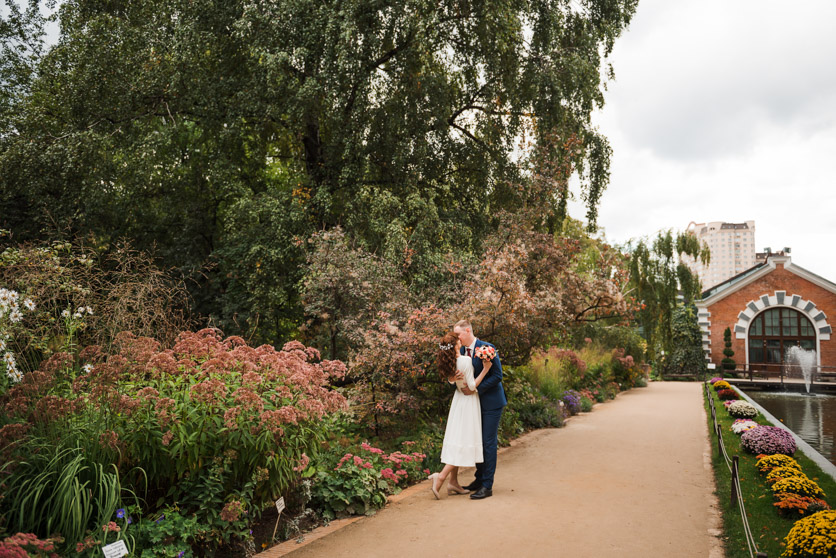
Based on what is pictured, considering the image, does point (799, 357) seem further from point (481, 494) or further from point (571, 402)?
point (481, 494)

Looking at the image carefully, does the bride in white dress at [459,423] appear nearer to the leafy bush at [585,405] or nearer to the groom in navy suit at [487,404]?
the groom in navy suit at [487,404]

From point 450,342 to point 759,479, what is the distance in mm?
4235

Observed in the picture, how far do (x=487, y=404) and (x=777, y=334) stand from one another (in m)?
29.7

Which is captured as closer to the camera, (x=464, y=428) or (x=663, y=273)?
(x=464, y=428)

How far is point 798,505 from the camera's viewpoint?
539 centimetres

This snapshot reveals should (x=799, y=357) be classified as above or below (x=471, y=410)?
above

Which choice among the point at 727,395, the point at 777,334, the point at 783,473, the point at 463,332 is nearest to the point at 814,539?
the point at 783,473

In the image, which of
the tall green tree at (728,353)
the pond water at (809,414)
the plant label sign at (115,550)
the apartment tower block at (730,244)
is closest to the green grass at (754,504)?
the pond water at (809,414)

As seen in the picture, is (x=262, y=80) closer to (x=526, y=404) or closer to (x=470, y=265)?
(x=470, y=265)

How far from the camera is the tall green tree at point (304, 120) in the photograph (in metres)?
11.3

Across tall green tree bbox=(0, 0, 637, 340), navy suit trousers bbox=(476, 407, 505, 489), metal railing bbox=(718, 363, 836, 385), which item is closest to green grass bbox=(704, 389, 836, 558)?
navy suit trousers bbox=(476, 407, 505, 489)

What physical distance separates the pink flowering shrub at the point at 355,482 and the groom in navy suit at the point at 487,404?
0.96m

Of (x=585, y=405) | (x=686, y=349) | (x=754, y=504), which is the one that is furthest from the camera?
(x=686, y=349)

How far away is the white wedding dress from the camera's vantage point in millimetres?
6164
